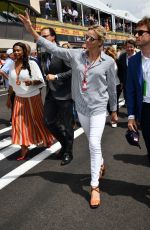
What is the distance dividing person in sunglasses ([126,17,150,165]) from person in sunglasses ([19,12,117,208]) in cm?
41

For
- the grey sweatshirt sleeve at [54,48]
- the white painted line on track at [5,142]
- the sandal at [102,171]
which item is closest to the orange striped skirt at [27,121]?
the white painted line on track at [5,142]

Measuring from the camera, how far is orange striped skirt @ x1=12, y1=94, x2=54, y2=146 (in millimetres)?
6203

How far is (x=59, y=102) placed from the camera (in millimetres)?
5902

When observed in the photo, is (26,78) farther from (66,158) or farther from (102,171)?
(102,171)

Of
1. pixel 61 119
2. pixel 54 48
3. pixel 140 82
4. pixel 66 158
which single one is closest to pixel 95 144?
pixel 140 82

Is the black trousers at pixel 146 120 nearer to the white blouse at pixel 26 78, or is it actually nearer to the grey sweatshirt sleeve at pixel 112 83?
the grey sweatshirt sleeve at pixel 112 83

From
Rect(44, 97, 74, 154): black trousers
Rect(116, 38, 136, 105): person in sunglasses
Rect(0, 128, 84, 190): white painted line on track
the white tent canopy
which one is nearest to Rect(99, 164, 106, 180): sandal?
Rect(44, 97, 74, 154): black trousers

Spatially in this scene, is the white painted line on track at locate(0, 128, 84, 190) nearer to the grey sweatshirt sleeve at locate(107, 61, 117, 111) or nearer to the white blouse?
the white blouse

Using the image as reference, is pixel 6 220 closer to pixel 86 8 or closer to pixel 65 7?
pixel 65 7

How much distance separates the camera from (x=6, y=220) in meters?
3.97

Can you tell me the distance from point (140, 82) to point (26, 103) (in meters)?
2.70

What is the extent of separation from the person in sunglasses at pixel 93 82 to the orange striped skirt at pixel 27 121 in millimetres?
1895

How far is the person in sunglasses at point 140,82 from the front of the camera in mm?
3793

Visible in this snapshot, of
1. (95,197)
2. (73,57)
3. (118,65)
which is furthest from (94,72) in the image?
(118,65)
